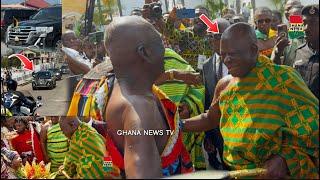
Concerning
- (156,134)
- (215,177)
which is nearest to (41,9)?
(156,134)

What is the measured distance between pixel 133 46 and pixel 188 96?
94 cm

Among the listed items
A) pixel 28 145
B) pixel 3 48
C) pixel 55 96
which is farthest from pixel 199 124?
pixel 28 145

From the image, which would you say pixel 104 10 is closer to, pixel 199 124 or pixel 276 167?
pixel 199 124

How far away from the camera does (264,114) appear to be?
2.10 m

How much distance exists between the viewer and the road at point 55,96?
2.71 m

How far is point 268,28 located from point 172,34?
45 cm

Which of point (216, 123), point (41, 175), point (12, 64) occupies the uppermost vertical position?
point (12, 64)

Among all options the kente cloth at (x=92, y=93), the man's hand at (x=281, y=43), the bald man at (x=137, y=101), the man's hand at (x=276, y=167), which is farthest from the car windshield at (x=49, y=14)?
the man's hand at (x=276, y=167)

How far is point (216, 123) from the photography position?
96.9 inches

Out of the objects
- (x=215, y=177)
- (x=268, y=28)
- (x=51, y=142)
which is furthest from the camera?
(x=51, y=142)

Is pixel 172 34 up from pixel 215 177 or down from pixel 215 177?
up

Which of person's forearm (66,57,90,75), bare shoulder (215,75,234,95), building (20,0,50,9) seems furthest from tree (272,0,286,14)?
building (20,0,50,9)

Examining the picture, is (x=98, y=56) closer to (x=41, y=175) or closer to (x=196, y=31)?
(x=196, y=31)

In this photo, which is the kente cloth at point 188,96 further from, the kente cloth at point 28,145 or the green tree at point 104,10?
the kente cloth at point 28,145
